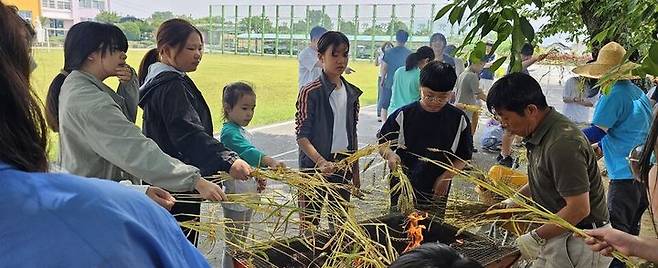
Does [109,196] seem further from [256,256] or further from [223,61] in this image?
[223,61]

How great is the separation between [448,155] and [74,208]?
2.53m

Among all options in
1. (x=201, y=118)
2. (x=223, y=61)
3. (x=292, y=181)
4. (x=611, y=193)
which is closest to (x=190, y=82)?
(x=201, y=118)

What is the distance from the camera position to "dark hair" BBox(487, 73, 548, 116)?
82.0 inches

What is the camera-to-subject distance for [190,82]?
2.44m

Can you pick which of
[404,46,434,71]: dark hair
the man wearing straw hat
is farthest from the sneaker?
the man wearing straw hat

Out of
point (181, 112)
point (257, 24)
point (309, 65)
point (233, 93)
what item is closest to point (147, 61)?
point (233, 93)

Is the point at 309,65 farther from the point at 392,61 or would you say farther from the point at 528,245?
the point at 528,245

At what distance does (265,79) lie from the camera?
49.4 ft

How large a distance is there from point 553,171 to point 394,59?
6.21m

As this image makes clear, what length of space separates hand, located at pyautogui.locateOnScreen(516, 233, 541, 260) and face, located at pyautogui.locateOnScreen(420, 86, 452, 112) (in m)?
0.96

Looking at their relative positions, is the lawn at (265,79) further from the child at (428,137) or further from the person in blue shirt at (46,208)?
the person in blue shirt at (46,208)

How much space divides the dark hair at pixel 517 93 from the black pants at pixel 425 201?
2.43 ft

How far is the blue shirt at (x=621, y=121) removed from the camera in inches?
125

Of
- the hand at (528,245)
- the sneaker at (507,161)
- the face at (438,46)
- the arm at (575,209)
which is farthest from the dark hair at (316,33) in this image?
the arm at (575,209)
